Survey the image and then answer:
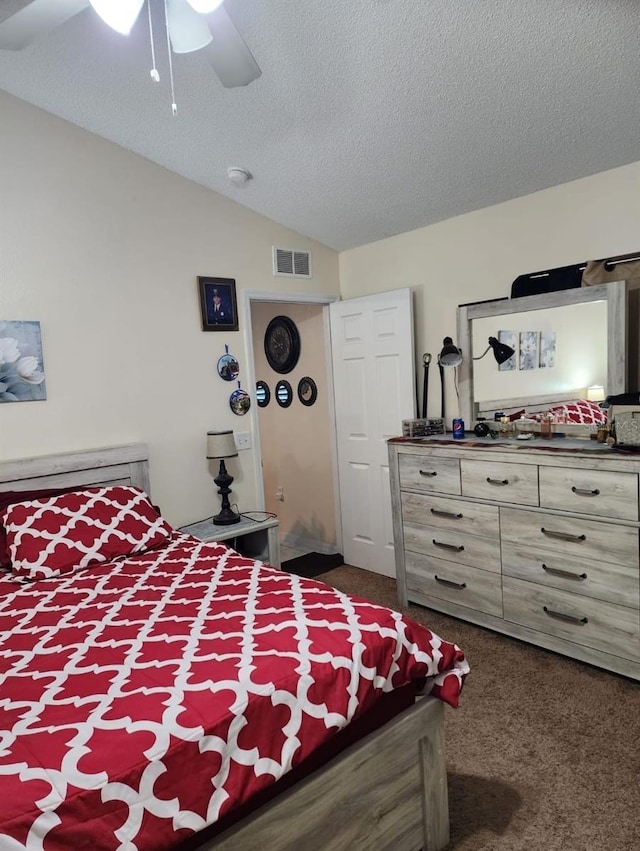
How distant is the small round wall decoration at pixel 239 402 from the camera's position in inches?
Answer: 145

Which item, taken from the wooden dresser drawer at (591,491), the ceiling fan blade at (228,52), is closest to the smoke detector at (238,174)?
the ceiling fan blade at (228,52)

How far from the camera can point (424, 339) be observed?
147 inches

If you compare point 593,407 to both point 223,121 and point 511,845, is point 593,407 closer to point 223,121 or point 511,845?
point 511,845

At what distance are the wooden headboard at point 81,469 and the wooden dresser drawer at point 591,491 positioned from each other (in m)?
2.11

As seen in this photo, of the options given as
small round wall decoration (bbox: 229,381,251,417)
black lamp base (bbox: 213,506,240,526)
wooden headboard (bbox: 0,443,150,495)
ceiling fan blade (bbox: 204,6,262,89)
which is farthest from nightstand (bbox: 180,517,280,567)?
ceiling fan blade (bbox: 204,6,262,89)

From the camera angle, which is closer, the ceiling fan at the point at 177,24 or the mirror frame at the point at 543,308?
the ceiling fan at the point at 177,24

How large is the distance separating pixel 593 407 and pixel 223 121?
229 cm

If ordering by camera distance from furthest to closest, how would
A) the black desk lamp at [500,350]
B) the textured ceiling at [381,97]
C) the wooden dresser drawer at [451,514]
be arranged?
1. the black desk lamp at [500,350]
2. the wooden dresser drawer at [451,514]
3. the textured ceiling at [381,97]

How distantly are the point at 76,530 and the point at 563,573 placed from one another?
2.17 m

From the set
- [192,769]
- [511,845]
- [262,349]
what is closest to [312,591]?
[192,769]

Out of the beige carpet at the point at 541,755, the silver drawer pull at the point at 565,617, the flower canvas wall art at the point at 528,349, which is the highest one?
the flower canvas wall art at the point at 528,349

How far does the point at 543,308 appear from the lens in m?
3.01

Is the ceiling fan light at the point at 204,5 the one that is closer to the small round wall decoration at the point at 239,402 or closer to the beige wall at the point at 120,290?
the beige wall at the point at 120,290

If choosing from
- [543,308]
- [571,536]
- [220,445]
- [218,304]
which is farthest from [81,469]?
[543,308]
